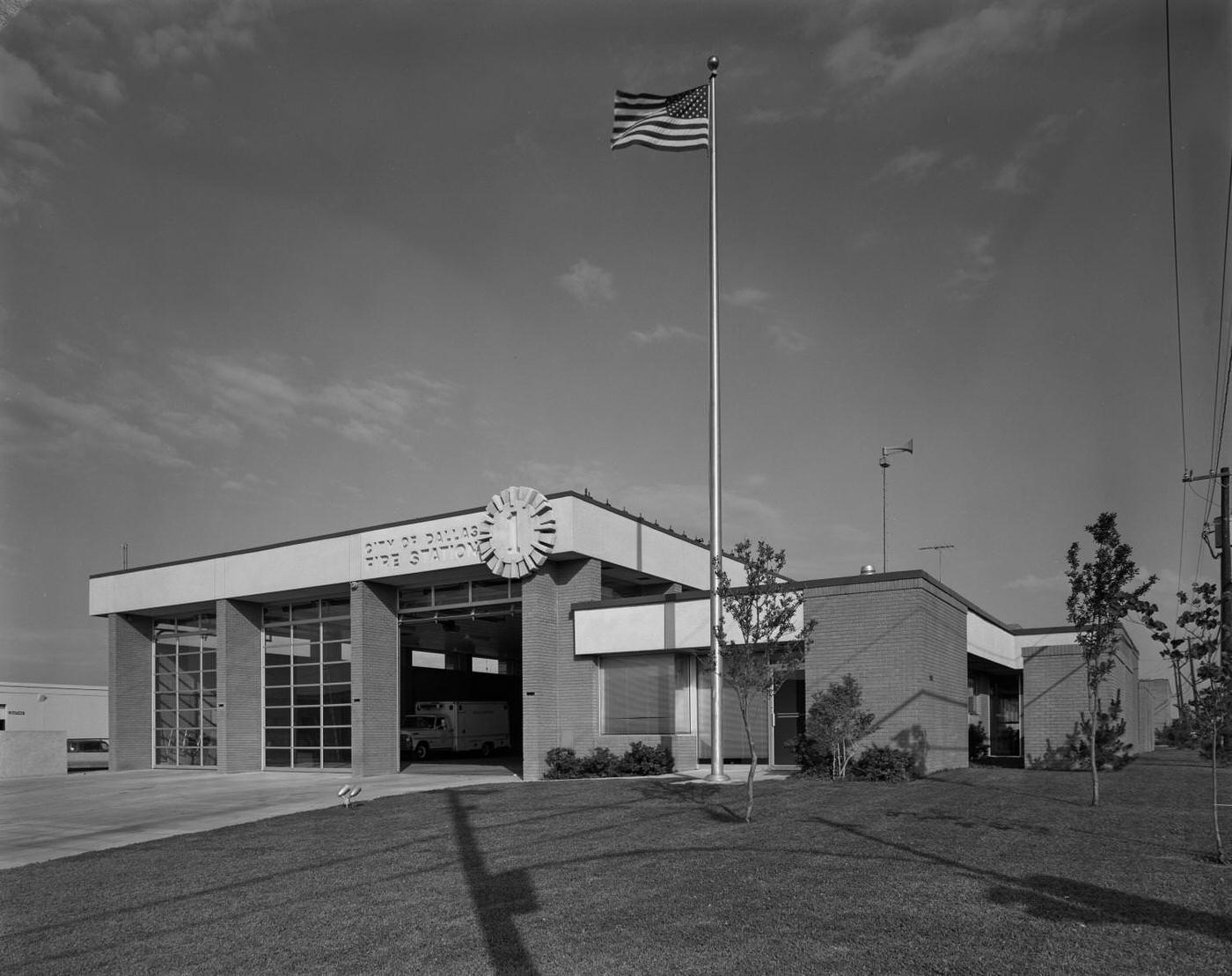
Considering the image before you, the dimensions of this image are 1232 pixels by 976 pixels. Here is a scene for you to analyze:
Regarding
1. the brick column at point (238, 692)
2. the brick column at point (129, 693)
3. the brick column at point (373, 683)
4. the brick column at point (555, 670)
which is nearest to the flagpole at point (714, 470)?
the brick column at point (555, 670)

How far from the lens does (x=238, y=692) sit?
113ft

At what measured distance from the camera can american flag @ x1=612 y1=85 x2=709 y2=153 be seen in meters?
23.1

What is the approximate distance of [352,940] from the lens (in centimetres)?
914

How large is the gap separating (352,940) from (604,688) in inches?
731

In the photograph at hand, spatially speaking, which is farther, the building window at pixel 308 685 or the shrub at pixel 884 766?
the building window at pixel 308 685

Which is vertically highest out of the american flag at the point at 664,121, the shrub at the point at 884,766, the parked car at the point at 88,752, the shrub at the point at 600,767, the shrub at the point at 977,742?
the american flag at the point at 664,121

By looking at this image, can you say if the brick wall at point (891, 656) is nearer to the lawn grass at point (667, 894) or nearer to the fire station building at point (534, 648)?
the fire station building at point (534, 648)

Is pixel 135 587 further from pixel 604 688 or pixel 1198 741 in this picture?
pixel 1198 741

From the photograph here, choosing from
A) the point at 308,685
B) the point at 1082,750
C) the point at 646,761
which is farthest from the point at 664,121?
the point at 308,685

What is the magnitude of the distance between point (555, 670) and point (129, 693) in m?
19.5

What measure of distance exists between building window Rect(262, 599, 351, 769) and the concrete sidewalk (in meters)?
1.41

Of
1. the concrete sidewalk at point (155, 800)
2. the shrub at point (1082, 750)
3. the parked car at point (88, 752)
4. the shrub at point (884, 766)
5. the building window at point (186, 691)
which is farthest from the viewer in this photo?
the parked car at point (88, 752)

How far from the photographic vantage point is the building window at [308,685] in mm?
33406

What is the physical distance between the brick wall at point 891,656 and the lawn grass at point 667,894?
474cm
